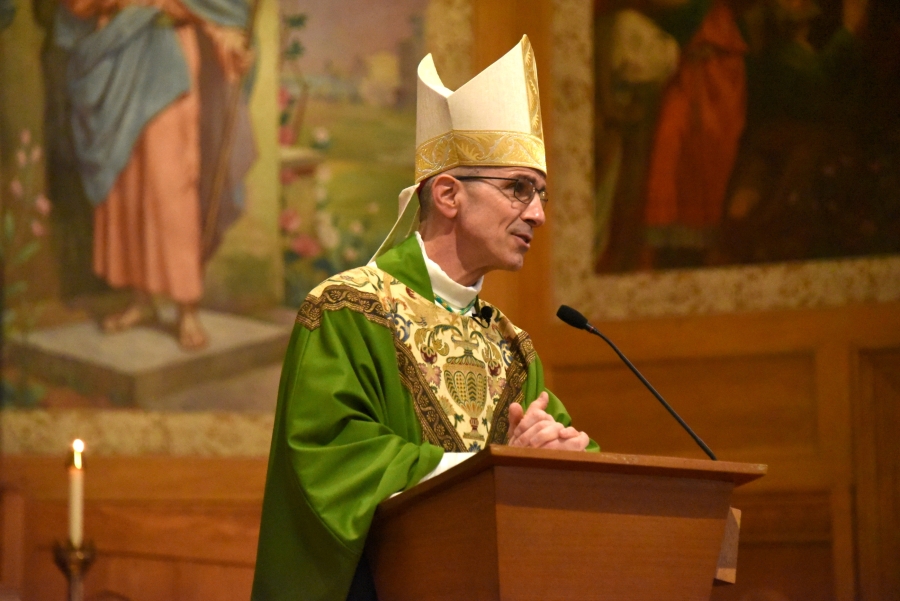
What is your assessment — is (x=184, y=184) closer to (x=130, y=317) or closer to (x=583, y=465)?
(x=130, y=317)

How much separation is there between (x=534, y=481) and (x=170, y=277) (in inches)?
159

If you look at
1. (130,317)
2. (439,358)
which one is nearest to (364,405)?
(439,358)

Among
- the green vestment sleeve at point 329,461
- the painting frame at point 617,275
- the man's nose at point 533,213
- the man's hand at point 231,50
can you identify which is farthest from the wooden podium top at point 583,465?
the man's hand at point 231,50

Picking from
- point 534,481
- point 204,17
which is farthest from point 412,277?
point 204,17

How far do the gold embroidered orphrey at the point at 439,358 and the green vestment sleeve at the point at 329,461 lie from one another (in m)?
0.08

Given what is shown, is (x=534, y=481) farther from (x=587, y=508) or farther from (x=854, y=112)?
(x=854, y=112)

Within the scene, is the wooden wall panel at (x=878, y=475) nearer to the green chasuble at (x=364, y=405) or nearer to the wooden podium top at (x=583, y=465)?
the green chasuble at (x=364, y=405)

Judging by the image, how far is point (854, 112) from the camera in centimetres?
550

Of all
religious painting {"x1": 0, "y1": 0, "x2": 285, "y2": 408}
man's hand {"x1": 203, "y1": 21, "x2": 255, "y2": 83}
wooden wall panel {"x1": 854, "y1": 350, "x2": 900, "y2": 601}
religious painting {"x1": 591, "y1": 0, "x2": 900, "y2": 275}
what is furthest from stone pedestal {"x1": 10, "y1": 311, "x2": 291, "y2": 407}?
wooden wall panel {"x1": 854, "y1": 350, "x2": 900, "y2": 601}

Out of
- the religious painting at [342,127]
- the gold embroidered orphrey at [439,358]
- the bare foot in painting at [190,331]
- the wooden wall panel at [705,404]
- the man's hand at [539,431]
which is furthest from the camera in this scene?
the religious painting at [342,127]

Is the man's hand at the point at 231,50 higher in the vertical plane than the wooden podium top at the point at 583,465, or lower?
higher

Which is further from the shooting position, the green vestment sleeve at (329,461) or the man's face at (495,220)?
the man's face at (495,220)

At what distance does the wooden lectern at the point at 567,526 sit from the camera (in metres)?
2.08

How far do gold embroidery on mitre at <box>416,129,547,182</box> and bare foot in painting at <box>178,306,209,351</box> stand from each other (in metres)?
2.84
